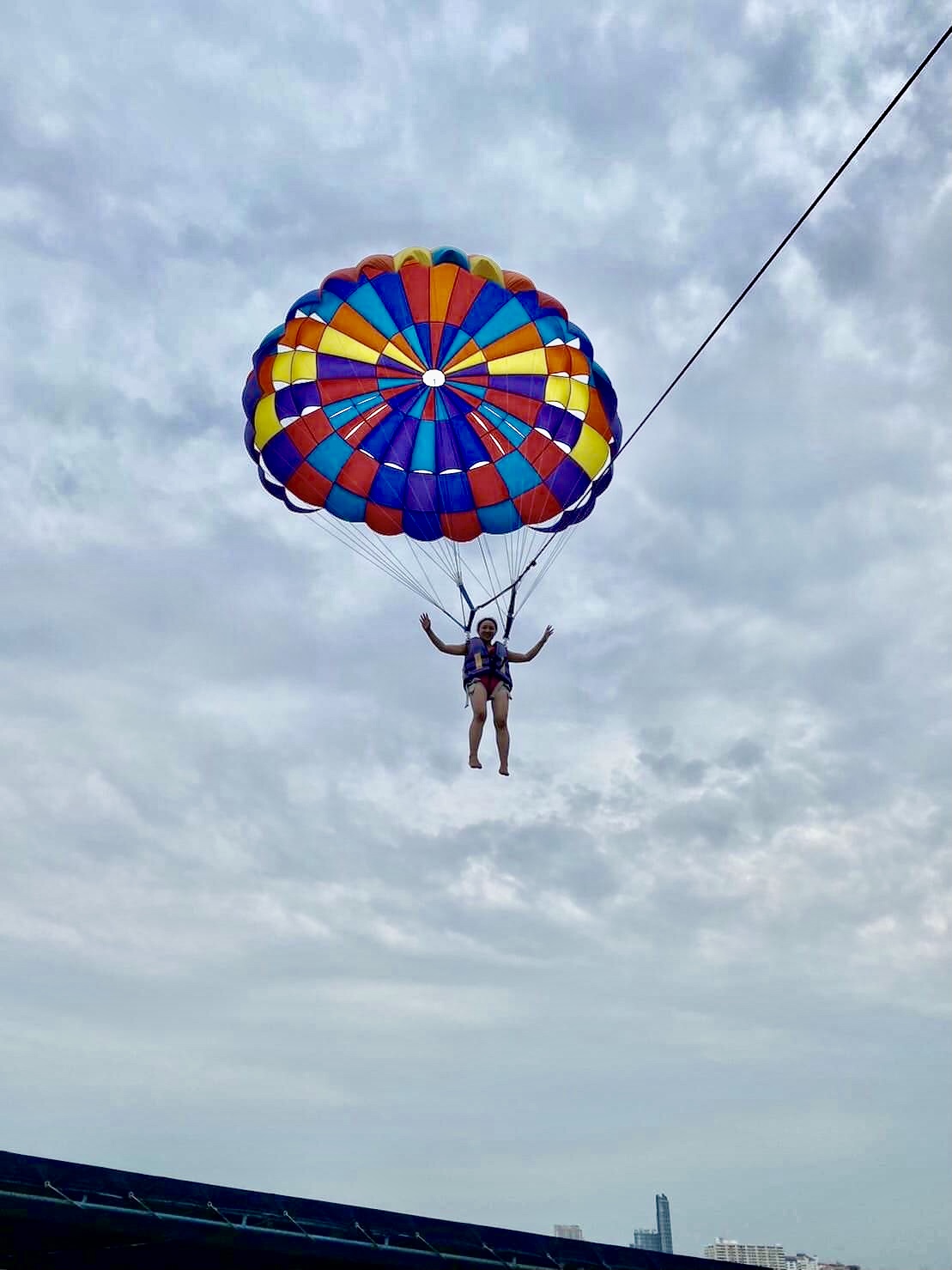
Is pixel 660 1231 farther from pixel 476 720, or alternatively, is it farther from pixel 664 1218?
pixel 476 720

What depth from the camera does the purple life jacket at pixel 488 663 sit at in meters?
12.7

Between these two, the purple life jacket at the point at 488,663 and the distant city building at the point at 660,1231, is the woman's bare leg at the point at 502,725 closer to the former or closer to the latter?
the purple life jacket at the point at 488,663

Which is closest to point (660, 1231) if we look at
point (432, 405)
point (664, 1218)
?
point (664, 1218)

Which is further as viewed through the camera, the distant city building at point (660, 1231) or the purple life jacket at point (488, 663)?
the distant city building at point (660, 1231)

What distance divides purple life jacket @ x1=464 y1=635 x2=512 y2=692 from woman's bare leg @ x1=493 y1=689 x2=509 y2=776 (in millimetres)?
157

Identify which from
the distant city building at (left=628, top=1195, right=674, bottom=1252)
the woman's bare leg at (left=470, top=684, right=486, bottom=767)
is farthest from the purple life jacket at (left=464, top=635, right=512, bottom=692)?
the distant city building at (left=628, top=1195, right=674, bottom=1252)

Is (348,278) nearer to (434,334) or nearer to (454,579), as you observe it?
(434,334)

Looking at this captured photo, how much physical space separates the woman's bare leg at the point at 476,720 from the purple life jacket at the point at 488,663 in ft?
0.47

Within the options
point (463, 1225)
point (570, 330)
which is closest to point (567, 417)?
point (570, 330)

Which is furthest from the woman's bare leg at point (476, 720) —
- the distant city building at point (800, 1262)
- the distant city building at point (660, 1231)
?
the distant city building at point (660, 1231)

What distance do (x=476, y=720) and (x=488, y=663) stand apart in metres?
0.60

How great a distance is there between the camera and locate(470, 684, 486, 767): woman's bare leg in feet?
40.8

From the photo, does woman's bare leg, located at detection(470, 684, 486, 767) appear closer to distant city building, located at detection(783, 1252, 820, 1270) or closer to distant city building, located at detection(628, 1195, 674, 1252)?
distant city building, located at detection(783, 1252, 820, 1270)

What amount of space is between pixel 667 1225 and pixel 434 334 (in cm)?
16637
